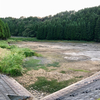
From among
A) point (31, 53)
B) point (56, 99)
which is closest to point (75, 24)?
point (31, 53)

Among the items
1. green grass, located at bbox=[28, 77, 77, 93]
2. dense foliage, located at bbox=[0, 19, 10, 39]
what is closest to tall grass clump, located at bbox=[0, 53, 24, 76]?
green grass, located at bbox=[28, 77, 77, 93]

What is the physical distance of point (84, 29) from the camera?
47.9 meters

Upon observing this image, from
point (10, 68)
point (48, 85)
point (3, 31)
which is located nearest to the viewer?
point (48, 85)

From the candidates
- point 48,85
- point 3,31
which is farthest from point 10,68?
point 3,31

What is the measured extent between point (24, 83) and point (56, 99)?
3.16 metres

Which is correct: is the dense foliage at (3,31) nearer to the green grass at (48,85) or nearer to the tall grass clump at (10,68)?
the tall grass clump at (10,68)

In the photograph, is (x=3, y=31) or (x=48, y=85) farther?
(x=3, y=31)

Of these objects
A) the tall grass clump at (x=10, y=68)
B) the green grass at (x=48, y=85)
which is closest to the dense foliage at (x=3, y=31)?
the tall grass clump at (x=10, y=68)

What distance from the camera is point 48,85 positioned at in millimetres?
7883

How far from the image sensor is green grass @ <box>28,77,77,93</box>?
7345 millimetres

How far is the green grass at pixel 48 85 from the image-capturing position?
735 cm

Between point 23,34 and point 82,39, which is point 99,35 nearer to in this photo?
point 82,39

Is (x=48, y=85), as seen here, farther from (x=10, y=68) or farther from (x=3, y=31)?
(x=3, y=31)

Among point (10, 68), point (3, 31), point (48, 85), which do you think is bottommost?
point (48, 85)
